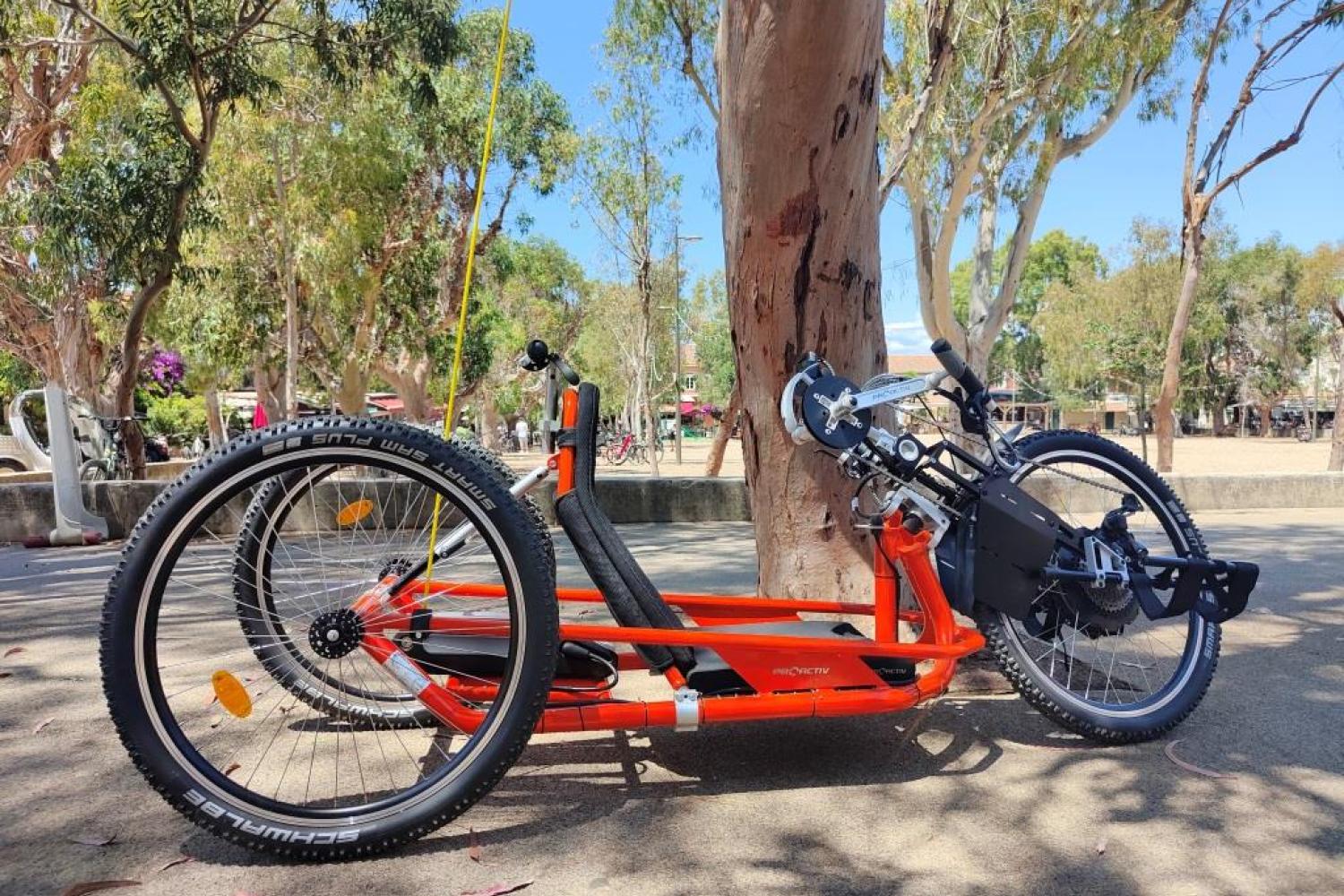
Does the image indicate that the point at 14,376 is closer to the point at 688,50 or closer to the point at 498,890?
the point at 688,50

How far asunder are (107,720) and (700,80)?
37.0 ft

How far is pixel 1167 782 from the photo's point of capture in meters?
2.43

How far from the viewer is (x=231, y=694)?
7.20ft

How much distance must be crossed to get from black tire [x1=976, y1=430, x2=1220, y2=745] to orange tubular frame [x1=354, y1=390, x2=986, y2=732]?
12 centimetres

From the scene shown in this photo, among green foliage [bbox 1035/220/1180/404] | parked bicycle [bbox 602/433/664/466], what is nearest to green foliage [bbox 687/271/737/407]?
parked bicycle [bbox 602/433/664/466]

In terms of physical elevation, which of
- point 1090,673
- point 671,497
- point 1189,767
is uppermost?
point 671,497

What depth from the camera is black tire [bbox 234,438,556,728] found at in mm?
2736

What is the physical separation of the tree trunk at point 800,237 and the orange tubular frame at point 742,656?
0.70 meters

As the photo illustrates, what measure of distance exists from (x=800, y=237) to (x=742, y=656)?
1612 millimetres

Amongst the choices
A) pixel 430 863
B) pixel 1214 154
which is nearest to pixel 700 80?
pixel 1214 154

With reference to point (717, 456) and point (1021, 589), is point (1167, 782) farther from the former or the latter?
point (717, 456)

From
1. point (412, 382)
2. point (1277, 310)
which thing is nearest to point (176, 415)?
point (412, 382)

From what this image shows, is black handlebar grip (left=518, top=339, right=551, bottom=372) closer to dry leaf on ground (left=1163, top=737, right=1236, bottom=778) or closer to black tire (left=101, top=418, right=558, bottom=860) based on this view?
black tire (left=101, top=418, right=558, bottom=860)

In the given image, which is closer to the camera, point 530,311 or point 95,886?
point 95,886
